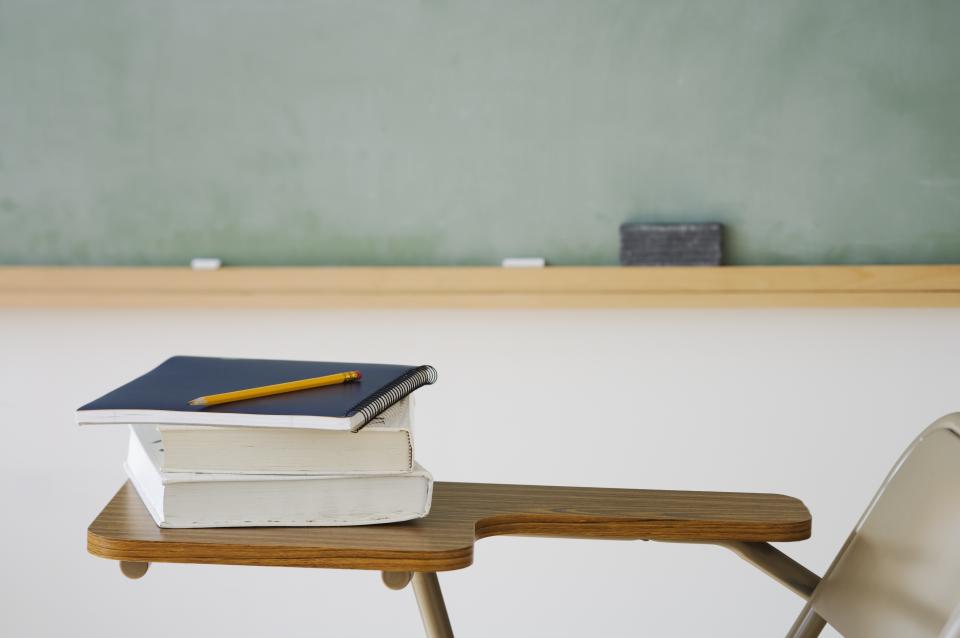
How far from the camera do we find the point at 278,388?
839 millimetres

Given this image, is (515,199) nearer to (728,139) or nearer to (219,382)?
(728,139)

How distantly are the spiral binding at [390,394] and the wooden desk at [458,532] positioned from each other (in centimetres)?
10

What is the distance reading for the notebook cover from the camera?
0.78 metres

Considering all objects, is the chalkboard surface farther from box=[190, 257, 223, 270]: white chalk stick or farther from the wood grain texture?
the wood grain texture

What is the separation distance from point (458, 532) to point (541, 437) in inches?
38.6

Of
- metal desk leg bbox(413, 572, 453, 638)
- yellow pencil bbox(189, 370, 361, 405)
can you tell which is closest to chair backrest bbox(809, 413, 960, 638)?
metal desk leg bbox(413, 572, 453, 638)

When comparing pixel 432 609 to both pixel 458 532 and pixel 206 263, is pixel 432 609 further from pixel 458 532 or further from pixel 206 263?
pixel 206 263

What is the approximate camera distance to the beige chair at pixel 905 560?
0.83 m

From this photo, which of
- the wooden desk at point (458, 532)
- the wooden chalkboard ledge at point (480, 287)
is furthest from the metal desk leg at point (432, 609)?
the wooden chalkboard ledge at point (480, 287)

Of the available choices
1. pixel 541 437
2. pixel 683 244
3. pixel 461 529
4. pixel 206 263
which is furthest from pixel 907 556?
pixel 206 263

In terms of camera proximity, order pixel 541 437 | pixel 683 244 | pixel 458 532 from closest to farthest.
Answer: pixel 458 532 → pixel 683 244 → pixel 541 437

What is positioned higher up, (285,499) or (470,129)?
(470,129)

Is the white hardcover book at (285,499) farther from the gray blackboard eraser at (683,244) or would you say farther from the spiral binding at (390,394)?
the gray blackboard eraser at (683,244)

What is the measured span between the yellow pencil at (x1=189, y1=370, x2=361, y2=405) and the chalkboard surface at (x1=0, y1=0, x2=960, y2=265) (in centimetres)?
84
